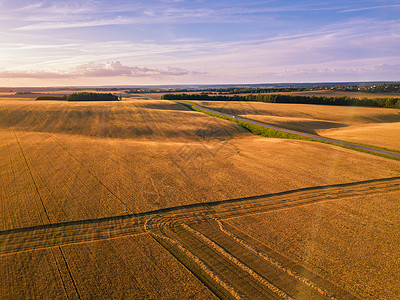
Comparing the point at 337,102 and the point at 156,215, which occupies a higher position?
the point at 337,102

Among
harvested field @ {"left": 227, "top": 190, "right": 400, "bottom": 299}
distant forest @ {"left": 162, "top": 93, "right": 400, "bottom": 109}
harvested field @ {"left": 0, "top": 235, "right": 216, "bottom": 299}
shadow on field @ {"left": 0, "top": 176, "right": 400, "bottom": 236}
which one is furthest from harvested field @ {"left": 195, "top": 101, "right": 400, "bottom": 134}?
harvested field @ {"left": 0, "top": 235, "right": 216, "bottom": 299}

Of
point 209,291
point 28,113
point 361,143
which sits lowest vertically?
point 209,291

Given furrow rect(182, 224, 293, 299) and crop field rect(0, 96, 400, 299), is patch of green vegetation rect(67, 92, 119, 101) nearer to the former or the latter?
crop field rect(0, 96, 400, 299)

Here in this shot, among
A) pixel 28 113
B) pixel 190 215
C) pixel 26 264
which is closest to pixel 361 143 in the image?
pixel 190 215

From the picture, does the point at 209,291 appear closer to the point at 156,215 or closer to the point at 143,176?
the point at 156,215

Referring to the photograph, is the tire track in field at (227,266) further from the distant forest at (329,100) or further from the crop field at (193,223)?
the distant forest at (329,100)

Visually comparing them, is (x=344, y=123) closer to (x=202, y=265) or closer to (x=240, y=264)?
(x=240, y=264)

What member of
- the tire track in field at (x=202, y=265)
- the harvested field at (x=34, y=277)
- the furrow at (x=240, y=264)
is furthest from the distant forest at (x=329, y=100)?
the harvested field at (x=34, y=277)
